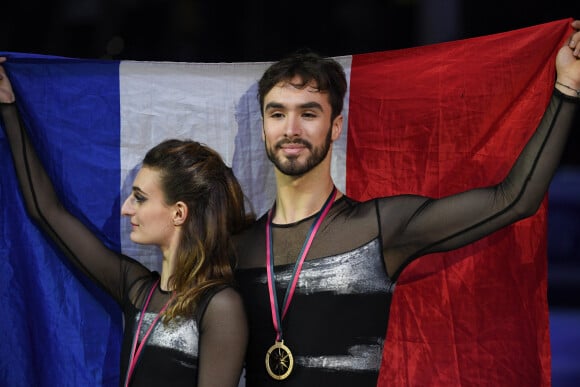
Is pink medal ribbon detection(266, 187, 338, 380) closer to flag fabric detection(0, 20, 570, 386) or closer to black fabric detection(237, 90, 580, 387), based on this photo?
black fabric detection(237, 90, 580, 387)

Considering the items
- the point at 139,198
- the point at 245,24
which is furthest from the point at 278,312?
the point at 245,24

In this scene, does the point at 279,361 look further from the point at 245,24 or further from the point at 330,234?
the point at 245,24

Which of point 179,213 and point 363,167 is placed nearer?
point 179,213

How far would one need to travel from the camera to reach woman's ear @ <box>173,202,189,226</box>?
3.13 meters

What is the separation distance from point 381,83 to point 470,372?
103cm

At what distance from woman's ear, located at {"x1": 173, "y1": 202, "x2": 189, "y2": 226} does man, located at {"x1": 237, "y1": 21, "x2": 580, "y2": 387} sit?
24cm

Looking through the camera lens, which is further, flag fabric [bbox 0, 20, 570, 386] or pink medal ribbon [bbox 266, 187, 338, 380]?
flag fabric [bbox 0, 20, 570, 386]

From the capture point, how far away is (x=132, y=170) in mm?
3547

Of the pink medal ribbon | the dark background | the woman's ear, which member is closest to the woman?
the woman's ear

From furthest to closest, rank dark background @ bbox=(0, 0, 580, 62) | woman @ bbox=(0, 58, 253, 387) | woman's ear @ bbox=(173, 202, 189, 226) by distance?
1. dark background @ bbox=(0, 0, 580, 62)
2. woman's ear @ bbox=(173, 202, 189, 226)
3. woman @ bbox=(0, 58, 253, 387)

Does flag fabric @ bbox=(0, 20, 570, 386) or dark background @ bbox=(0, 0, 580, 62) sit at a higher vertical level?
dark background @ bbox=(0, 0, 580, 62)

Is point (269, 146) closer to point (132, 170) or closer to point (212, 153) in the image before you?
point (212, 153)

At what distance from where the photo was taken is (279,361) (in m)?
3.05

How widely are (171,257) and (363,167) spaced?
0.76 m
